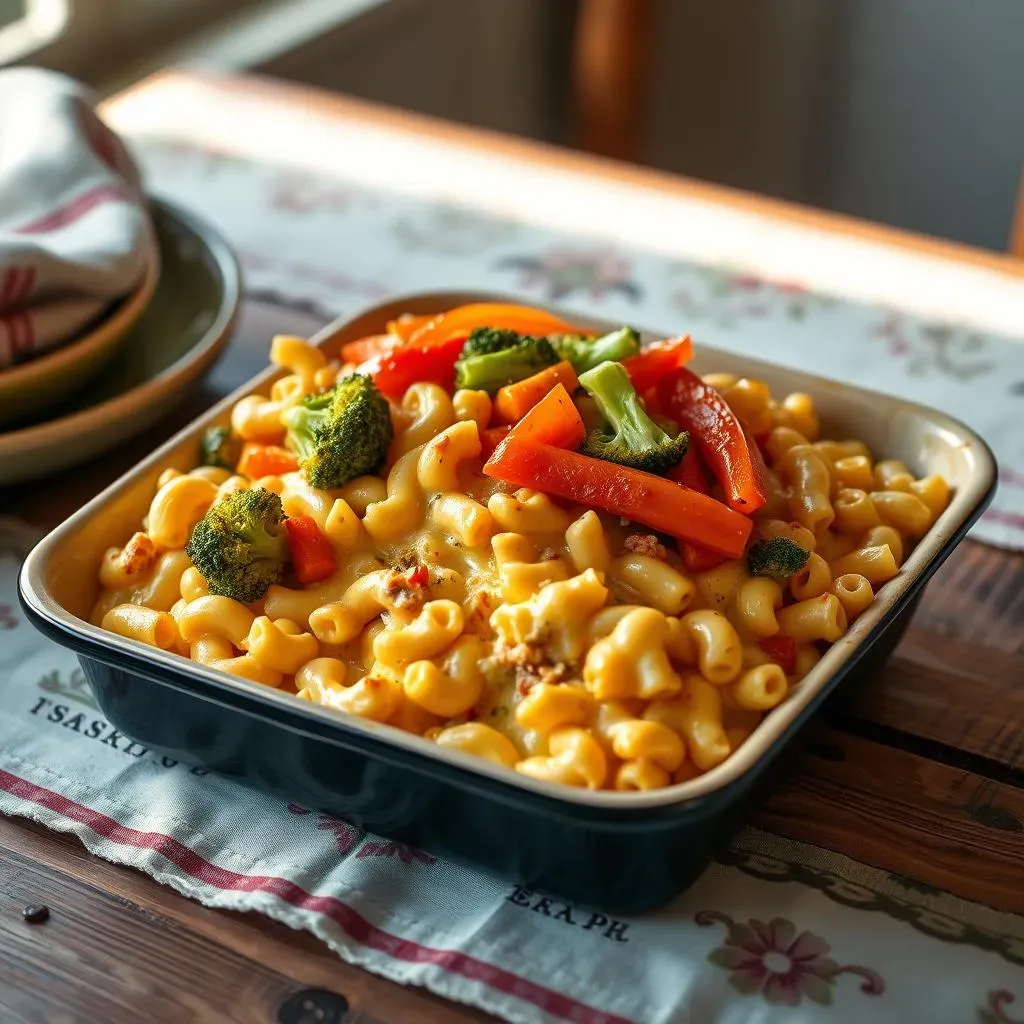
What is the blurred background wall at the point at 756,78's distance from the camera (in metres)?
4.05

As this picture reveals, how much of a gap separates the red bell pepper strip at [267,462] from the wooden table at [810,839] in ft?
1.25

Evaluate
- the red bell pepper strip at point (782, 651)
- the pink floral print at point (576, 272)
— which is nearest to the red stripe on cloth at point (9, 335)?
the pink floral print at point (576, 272)

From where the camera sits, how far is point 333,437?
5.08ft

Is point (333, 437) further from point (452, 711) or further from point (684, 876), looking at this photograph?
point (684, 876)

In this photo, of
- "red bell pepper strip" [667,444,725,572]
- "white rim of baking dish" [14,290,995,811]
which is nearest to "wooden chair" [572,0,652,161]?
"white rim of baking dish" [14,290,995,811]

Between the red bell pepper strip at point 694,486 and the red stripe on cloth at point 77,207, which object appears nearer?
the red bell pepper strip at point 694,486

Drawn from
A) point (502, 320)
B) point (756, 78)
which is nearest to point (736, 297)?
point (502, 320)

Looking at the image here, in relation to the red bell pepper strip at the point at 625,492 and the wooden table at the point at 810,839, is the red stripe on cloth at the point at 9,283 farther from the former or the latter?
the red bell pepper strip at the point at 625,492

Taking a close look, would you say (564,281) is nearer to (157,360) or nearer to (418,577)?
(157,360)

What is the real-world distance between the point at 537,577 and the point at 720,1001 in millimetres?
426

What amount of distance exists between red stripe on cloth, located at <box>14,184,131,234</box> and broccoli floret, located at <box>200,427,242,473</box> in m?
0.50

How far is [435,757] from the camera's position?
1.23 m

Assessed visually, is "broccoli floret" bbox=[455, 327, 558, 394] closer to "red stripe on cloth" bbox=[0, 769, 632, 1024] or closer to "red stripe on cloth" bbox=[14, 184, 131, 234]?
"red stripe on cloth" bbox=[0, 769, 632, 1024]

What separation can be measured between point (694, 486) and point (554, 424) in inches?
6.3
